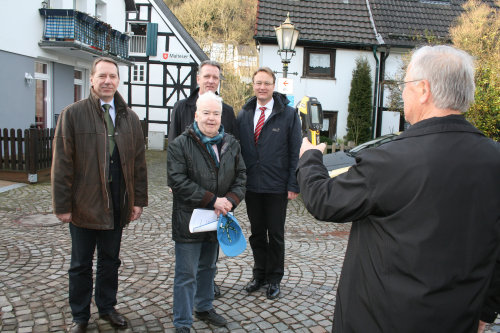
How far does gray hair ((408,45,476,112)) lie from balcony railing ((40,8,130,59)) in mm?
13308

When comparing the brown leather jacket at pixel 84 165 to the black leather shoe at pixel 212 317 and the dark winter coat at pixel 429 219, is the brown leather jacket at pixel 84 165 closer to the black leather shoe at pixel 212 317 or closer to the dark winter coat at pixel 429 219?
the black leather shoe at pixel 212 317

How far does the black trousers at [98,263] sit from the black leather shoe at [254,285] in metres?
1.28

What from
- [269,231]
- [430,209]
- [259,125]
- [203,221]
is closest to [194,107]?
[259,125]

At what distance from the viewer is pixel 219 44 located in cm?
3319

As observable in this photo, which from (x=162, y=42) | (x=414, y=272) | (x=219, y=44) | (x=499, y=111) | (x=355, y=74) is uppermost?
(x=219, y=44)

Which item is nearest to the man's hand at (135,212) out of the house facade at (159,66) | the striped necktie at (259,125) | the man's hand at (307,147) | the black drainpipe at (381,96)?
the striped necktie at (259,125)

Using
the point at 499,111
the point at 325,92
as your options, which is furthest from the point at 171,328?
the point at 325,92

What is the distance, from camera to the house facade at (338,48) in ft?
54.3

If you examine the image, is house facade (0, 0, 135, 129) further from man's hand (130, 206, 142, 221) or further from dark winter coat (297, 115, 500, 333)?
dark winter coat (297, 115, 500, 333)

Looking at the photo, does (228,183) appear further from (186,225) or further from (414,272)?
(414,272)

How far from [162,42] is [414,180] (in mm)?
20642

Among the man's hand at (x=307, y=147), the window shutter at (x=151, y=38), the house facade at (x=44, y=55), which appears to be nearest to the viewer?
the man's hand at (x=307, y=147)

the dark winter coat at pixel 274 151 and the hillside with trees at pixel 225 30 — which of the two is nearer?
the dark winter coat at pixel 274 151

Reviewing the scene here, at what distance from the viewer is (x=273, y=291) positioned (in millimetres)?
3922
